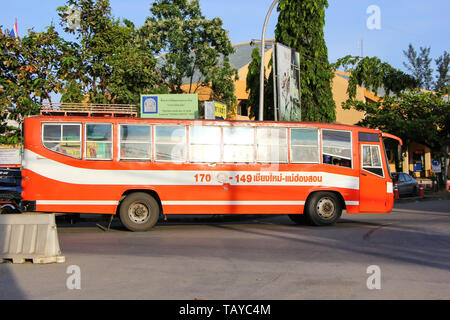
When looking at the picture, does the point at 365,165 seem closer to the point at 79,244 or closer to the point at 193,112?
the point at 79,244

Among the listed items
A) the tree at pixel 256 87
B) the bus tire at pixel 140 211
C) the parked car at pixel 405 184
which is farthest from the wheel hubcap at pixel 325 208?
the tree at pixel 256 87

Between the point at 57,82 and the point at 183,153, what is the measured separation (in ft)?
27.2

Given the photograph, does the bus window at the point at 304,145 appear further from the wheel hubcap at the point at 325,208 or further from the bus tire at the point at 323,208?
the wheel hubcap at the point at 325,208

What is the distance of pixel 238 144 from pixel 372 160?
13.2 feet

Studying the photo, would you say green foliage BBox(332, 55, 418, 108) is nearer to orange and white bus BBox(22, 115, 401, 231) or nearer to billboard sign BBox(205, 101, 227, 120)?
billboard sign BBox(205, 101, 227, 120)

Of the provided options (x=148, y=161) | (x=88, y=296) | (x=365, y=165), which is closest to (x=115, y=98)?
(x=148, y=161)

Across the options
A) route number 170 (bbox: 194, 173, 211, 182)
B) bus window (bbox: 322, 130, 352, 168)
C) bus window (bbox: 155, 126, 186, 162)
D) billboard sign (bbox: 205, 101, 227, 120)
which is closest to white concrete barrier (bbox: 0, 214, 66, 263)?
bus window (bbox: 155, 126, 186, 162)

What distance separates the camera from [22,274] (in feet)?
25.6

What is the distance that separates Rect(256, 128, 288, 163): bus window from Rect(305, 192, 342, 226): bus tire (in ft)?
4.73

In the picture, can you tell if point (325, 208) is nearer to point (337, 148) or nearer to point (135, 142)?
point (337, 148)

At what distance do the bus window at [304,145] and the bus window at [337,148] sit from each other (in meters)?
0.25

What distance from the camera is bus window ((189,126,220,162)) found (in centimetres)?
1374

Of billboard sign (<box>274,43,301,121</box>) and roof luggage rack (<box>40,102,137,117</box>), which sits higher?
billboard sign (<box>274,43,301,121</box>)

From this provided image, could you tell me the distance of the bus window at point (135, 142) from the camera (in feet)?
44.1
